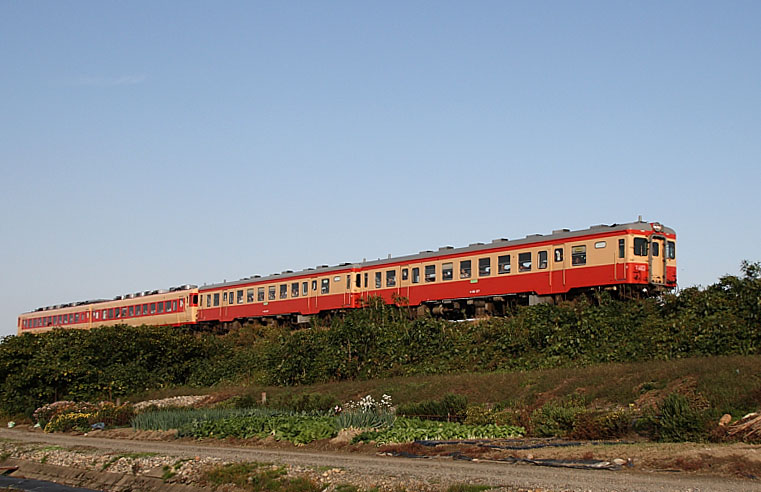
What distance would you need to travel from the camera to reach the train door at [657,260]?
94.3 ft

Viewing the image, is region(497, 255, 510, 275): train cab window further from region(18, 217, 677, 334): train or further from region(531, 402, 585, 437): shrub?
region(531, 402, 585, 437): shrub

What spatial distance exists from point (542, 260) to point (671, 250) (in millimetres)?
4924

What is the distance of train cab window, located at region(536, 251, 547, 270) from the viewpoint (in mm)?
30547

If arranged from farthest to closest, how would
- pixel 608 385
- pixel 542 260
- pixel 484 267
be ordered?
pixel 484 267 < pixel 542 260 < pixel 608 385

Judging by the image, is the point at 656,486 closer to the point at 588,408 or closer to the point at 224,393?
the point at 588,408

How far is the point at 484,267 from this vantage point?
32875 millimetres

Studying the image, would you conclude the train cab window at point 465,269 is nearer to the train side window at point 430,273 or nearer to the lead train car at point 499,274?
the lead train car at point 499,274

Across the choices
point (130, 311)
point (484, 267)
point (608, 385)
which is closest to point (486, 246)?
point (484, 267)

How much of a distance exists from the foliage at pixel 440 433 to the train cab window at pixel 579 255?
40.8 ft

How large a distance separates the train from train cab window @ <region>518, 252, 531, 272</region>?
40 millimetres

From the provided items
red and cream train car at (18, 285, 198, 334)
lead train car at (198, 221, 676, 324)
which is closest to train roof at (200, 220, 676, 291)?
lead train car at (198, 221, 676, 324)

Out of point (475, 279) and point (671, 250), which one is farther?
point (475, 279)

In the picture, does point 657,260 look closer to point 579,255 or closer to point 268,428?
point 579,255

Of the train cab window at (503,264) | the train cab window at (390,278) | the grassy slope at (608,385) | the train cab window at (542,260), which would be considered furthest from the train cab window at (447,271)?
the grassy slope at (608,385)
